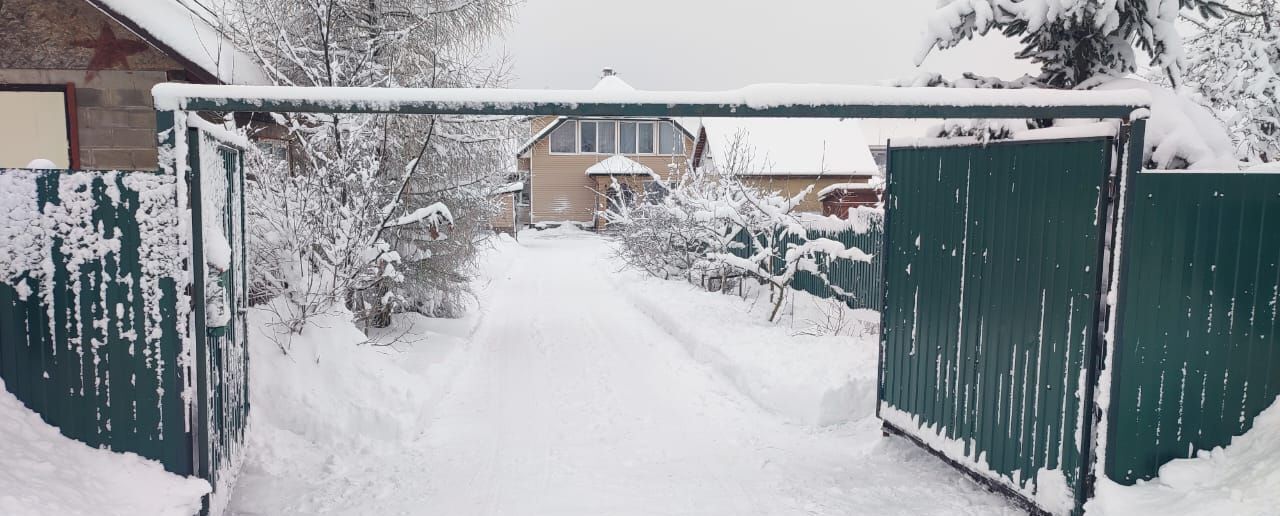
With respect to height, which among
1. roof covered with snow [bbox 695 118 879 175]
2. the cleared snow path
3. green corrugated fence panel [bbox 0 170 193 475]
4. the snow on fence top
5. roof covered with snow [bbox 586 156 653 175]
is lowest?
the cleared snow path

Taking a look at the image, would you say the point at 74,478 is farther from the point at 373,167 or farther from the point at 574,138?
the point at 574,138

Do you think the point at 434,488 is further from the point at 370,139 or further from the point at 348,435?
the point at 370,139

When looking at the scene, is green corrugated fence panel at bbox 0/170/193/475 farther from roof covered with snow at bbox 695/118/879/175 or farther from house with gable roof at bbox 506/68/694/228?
house with gable roof at bbox 506/68/694/228

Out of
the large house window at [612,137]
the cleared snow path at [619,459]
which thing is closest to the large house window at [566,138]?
the large house window at [612,137]

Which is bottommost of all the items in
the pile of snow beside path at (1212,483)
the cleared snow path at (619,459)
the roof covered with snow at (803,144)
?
the cleared snow path at (619,459)

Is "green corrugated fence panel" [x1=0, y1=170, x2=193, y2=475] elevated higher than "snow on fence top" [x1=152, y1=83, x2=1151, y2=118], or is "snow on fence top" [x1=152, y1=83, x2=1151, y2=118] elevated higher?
"snow on fence top" [x1=152, y1=83, x2=1151, y2=118]

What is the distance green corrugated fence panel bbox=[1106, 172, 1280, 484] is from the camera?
13.5 ft

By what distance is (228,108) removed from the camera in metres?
4.02

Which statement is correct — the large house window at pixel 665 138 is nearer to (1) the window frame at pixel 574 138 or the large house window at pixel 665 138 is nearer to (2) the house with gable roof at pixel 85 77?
(1) the window frame at pixel 574 138

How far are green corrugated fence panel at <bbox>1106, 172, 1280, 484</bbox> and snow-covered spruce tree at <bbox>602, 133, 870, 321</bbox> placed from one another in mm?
5552

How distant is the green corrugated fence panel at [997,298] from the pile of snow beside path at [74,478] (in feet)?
16.3

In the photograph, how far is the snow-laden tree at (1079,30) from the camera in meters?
5.70

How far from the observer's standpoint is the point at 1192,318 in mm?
4270

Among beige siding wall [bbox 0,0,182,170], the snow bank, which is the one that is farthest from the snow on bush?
beige siding wall [bbox 0,0,182,170]
